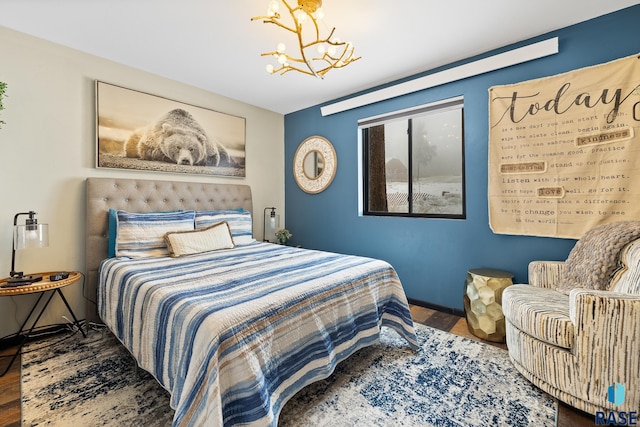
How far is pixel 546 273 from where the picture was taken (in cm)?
204

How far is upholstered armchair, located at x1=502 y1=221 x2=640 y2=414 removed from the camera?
1.32 metres

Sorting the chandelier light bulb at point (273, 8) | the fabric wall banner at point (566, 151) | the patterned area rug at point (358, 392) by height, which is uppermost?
the chandelier light bulb at point (273, 8)

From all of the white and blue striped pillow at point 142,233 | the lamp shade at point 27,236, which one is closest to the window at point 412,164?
the white and blue striped pillow at point 142,233

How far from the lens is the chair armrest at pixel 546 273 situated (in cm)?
200

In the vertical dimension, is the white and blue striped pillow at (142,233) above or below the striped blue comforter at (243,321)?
above

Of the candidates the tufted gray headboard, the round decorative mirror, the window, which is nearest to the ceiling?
the window

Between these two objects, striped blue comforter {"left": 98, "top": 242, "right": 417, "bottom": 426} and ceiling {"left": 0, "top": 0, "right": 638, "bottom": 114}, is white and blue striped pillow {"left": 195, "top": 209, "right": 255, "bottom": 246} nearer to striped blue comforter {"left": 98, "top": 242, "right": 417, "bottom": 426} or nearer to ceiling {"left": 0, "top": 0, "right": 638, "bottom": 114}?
striped blue comforter {"left": 98, "top": 242, "right": 417, "bottom": 426}

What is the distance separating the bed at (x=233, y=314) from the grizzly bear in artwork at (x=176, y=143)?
0.39 metres

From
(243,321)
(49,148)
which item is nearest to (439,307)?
(243,321)

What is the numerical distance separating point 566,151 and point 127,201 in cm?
383

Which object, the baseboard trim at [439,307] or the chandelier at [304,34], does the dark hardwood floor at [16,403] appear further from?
the chandelier at [304,34]

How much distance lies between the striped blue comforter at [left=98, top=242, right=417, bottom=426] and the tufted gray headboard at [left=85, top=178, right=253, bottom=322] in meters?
Result: 0.23

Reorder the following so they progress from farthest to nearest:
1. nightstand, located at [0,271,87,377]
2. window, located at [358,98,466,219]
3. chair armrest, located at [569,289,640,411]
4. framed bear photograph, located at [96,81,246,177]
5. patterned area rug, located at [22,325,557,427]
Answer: window, located at [358,98,466,219] < framed bear photograph, located at [96,81,246,177] < nightstand, located at [0,271,87,377] < patterned area rug, located at [22,325,557,427] < chair armrest, located at [569,289,640,411]

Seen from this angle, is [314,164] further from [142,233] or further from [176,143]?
[142,233]
